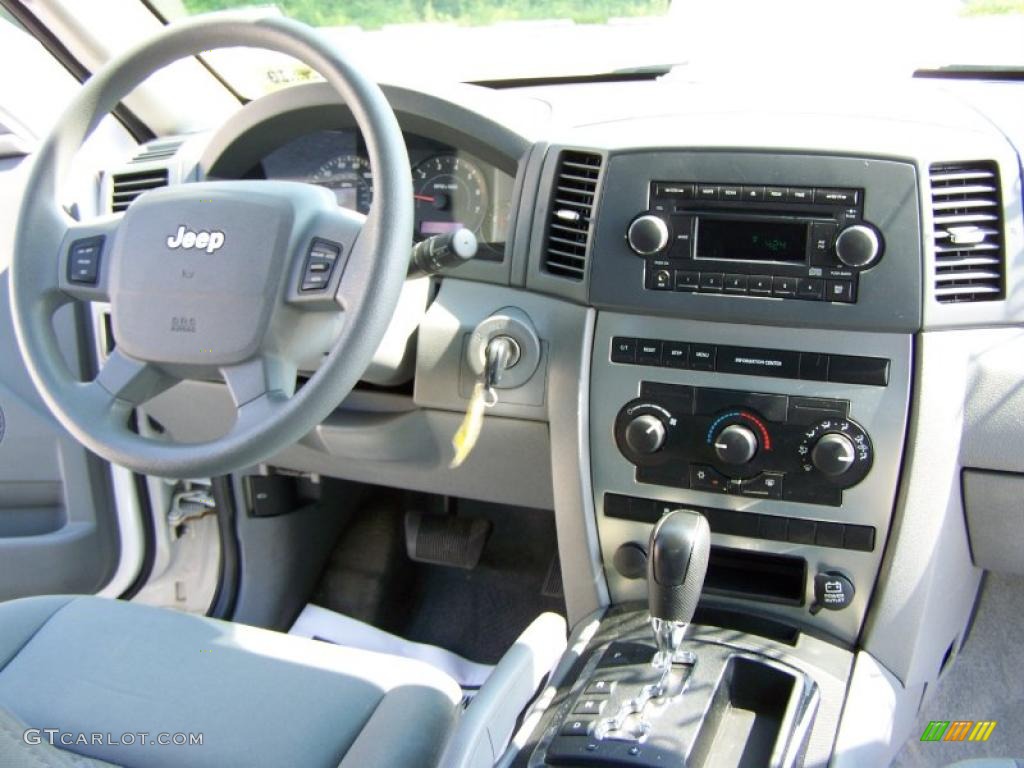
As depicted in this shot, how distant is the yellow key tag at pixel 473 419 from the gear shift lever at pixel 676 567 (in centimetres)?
39

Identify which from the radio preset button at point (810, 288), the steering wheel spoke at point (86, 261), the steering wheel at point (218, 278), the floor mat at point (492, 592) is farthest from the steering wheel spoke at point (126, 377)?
the floor mat at point (492, 592)

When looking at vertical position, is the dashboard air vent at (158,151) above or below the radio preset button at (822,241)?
above

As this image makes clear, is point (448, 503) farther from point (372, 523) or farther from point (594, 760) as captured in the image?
point (594, 760)

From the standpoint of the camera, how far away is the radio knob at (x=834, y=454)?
1.43 meters

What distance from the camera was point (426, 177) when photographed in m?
1.79

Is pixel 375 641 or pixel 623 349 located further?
pixel 375 641

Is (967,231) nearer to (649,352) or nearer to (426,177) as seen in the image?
(649,352)

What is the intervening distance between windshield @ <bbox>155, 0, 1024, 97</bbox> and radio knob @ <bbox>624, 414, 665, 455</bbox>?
637 mm

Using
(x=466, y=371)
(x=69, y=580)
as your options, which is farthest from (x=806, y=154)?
(x=69, y=580)

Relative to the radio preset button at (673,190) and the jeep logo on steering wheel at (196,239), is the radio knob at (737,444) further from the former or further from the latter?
the jeep logo on steering wheel at (196,239)

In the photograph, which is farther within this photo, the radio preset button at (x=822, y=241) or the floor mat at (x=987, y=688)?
the floor mat at (x=987, y=688)

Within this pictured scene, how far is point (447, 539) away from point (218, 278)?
1164 millimetres

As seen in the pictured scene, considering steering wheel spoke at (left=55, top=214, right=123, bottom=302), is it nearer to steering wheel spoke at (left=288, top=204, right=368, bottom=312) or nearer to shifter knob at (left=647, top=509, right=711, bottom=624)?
steering wheel spoke at (left=288, top=204, right=368, bottom=312)

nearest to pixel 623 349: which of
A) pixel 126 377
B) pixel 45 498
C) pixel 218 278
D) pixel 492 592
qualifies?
A: pixel 218 278
